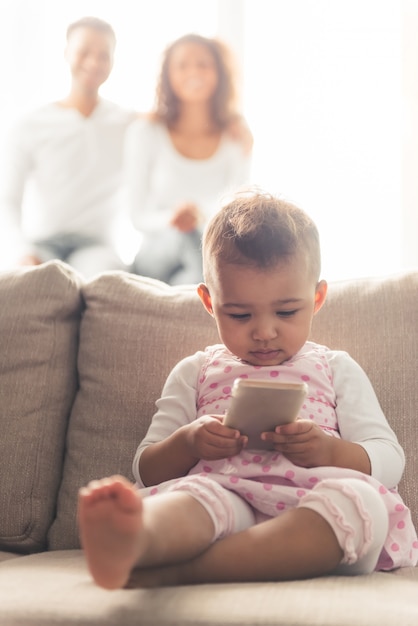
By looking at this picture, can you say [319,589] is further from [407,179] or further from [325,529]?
[407,179]

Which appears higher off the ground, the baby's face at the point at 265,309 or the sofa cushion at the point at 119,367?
the baby's face at the point at 265,309

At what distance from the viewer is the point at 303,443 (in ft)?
4.29

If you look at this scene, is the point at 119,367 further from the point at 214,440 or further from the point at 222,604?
the point at 222,604

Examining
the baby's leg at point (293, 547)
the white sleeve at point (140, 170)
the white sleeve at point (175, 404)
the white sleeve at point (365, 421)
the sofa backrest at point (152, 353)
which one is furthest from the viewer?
the white sleeve at point (140, 170)

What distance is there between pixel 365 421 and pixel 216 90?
196cm

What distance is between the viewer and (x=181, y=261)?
288 cm

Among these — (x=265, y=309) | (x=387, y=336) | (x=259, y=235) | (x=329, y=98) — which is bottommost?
(x=387, y=336)

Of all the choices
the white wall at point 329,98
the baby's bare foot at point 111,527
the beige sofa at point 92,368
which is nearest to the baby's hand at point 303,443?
the beige sofa at point 92,368

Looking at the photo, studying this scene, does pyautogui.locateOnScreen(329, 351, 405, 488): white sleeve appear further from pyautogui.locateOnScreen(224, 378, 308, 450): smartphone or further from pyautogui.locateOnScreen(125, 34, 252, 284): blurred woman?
pyautogui.locateOnScreen(125, 34, 252, 284): blurred woman

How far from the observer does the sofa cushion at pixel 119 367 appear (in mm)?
1704

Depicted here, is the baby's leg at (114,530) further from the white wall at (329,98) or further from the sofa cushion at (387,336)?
the white wall at (329,98)

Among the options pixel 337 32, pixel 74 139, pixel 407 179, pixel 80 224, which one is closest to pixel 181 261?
pixel 80 224

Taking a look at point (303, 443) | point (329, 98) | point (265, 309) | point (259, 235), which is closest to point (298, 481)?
point (303, 443)

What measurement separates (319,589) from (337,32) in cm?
265
